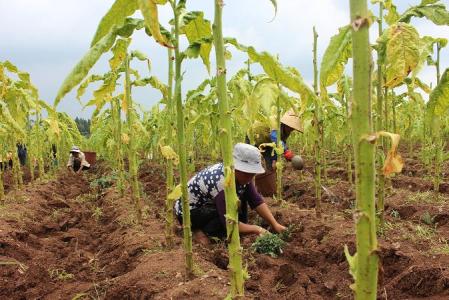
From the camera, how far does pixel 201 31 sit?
2.27 m

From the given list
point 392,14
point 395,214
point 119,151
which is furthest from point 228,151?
point 119,151

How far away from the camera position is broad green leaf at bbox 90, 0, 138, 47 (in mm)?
1521

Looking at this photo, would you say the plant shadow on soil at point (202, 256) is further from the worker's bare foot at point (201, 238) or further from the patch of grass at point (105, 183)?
the patch of grass at point (105, 183)

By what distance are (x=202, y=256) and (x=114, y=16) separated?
246 cm

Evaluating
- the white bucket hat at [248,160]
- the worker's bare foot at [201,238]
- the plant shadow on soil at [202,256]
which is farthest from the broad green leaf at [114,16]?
the worker's bare foot at [201,238]

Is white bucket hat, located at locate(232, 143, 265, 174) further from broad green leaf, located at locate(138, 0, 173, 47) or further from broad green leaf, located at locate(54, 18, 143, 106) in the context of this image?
broad green leaf, located at locate(138, 0, 173, 47)

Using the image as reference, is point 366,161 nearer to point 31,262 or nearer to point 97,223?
point 31,262

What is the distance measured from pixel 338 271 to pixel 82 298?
1.81 meters

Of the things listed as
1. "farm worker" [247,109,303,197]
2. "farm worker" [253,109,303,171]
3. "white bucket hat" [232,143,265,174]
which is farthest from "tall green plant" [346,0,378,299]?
"farm worker" [247,109,303,197]

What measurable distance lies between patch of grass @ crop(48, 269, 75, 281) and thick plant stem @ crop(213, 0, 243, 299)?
213cm

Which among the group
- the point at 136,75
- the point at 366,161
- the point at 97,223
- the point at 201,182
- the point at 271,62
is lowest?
the point at 97,223

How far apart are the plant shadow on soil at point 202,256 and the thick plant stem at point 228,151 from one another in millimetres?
698

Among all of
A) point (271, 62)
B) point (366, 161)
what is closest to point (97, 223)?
point (271, 62)

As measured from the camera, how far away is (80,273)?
12.3 ft
